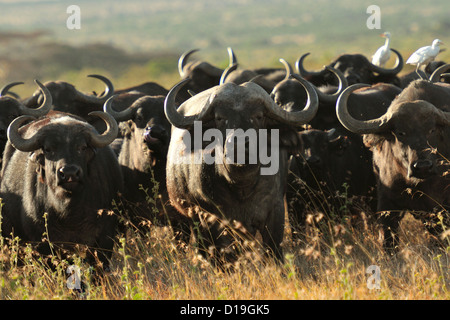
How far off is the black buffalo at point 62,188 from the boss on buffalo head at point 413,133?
7.74 feet

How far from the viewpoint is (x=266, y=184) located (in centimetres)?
652

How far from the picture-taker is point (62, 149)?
261 inches

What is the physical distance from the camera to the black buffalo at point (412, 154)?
22.6ft

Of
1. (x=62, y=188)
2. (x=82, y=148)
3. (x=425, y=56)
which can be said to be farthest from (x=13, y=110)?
(x=425, y=56)

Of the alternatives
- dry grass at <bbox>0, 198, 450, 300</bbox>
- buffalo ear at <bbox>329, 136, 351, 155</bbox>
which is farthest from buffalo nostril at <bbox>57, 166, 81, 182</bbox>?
buffalo ear at <bbox>329, 136, 351, 155</bbox>

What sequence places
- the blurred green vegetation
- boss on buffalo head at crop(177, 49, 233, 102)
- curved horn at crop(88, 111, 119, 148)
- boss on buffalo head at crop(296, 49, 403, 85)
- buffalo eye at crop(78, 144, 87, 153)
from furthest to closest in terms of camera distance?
the blurred green vegetation → boss on buffalo head at crop(177, 49, 233, 102) → boss on buffalo head at crop(296, 49, 403, 85) → curved horn at crop(88, 111, 119, 148) → buffalo eye at crop(78, 144, 87, 153)

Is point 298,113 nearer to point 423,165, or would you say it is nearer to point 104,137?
point 423,165

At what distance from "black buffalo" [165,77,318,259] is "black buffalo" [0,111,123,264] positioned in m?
0.74

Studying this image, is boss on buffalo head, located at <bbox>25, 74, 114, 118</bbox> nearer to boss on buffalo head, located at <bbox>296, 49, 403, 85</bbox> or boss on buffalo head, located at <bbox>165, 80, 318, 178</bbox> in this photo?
boss on buffalo head, located at <bbox>296, 49, 403, 85</bbox>

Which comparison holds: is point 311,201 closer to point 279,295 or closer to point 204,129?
point 204,129

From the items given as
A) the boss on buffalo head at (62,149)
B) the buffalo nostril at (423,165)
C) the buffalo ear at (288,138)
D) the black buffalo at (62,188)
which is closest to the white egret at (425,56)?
the buffalo nostril at (423,165)

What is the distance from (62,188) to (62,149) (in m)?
0.33

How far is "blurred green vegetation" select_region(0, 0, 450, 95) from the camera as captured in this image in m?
75.2

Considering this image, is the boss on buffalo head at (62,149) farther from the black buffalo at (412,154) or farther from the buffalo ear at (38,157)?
the black buffalo at (412,154)
